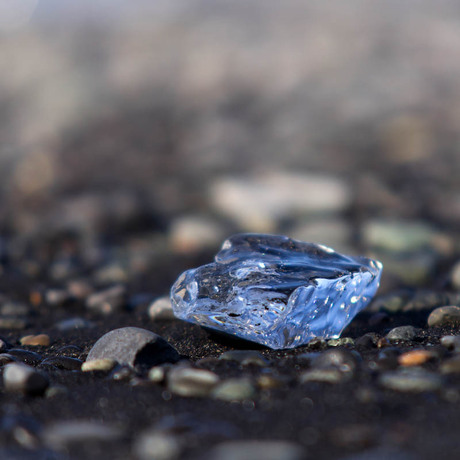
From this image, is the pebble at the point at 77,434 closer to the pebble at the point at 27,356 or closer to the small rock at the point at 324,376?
the small rock at the point at 324,376

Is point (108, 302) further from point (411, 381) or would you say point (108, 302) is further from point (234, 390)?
point (411, 381)

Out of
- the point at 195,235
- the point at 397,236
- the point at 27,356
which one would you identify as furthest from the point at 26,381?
the point at 397,236

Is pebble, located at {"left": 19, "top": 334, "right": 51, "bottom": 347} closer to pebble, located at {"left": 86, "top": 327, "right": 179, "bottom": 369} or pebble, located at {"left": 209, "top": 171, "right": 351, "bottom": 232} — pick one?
pebble, located at {"left": 86, "top": 327, "right": 179, "bottom": 369}

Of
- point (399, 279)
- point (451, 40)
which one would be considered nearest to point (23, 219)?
point (399, 279)

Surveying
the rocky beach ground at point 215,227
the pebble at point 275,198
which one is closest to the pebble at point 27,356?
the rocky beach ground at point 215,227

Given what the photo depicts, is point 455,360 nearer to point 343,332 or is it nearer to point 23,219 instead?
point 343,332
